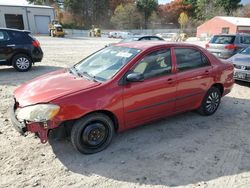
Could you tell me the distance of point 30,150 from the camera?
394 centimetres

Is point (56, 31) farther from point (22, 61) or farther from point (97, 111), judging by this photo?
point (97, 111)

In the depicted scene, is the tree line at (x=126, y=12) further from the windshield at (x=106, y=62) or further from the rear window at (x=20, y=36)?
the windshield at (x=106, y=62)

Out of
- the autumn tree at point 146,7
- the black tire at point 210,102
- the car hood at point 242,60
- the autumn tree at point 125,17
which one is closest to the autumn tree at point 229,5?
the autumn tree at point 146,7

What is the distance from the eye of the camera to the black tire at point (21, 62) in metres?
9.52

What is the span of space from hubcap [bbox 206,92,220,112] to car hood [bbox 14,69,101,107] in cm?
267

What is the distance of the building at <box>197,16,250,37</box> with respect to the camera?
42444 millimetres

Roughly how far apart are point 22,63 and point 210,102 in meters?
7.29

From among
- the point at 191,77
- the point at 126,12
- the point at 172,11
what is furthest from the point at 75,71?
the point at 172,11

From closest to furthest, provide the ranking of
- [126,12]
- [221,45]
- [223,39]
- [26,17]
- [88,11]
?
1. [221,45]
2. [223,39]
3. [26,17]
4. [126,12]
5. [88,11]

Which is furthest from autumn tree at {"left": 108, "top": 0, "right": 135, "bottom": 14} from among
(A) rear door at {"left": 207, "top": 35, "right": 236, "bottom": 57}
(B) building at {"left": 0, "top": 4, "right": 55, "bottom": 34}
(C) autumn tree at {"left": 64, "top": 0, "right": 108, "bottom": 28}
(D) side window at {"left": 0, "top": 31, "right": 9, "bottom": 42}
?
(D) side window at {"left": 0, "top": 31, "right": 9, "bottom": 42}

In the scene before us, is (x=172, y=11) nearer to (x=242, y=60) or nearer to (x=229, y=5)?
(x=229, y=5)

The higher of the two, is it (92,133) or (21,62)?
(21,62)

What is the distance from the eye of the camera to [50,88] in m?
3.86

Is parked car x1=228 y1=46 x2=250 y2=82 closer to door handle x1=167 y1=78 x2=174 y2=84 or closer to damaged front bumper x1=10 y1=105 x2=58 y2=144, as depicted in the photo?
door handle x1=167 y1=78 x2=174 y2=84
